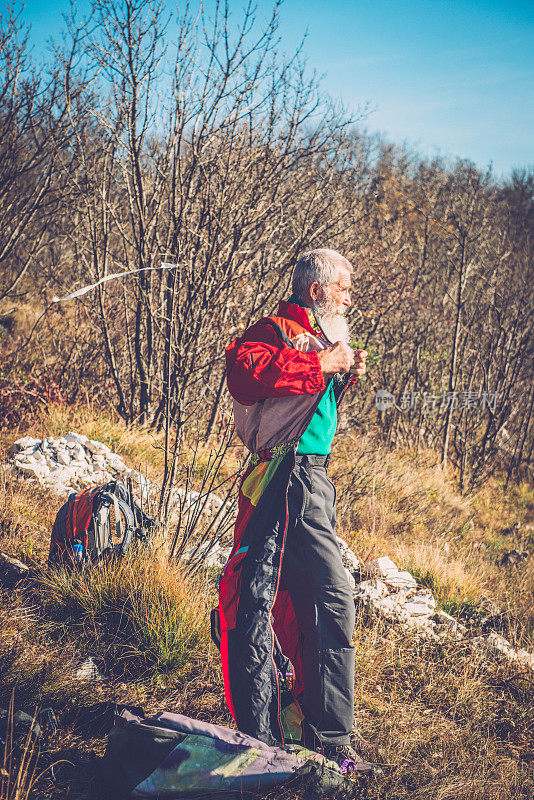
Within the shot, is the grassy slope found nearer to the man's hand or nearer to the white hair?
the man's hand

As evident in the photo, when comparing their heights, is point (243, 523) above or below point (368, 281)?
below

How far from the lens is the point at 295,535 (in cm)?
207

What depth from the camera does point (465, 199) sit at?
8.63 m

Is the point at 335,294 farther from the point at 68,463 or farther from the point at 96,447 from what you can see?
the point at 96,447

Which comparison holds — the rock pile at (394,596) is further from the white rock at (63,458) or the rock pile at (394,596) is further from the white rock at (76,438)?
the white rock at (76,438)

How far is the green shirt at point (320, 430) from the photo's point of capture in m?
2.10

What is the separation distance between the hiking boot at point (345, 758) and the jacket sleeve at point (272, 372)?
132 cm

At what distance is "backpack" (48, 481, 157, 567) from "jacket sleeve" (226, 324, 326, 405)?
1434 mm

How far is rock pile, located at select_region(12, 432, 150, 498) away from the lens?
164 inches

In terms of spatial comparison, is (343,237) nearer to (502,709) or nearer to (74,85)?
(74,85)

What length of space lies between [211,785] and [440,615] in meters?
2.32

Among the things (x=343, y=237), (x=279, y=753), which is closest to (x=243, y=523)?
(x=279, y=753)

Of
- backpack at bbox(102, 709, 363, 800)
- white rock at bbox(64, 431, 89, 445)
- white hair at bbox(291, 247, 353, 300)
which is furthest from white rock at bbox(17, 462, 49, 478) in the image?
white hair at bbox(291, 247, 353, 300)

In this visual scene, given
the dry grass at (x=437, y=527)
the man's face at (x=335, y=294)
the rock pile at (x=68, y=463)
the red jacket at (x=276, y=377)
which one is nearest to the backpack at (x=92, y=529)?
the rock pile at (x=68, y=463)
